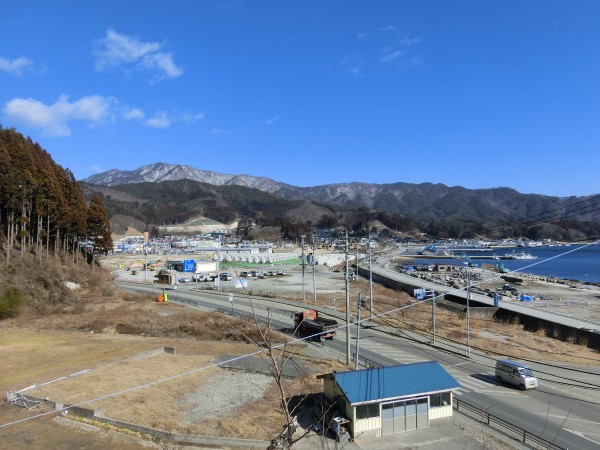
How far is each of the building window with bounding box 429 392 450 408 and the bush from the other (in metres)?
→ 34.0

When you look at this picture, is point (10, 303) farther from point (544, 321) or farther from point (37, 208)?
point (544, 321)

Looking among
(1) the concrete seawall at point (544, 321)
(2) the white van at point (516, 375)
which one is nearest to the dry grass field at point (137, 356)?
(1) the concrete seawall at point (544, 321)

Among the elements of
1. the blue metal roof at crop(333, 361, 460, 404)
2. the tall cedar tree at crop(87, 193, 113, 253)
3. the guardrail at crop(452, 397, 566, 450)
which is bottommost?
the guardrail at crop(452, 397, 566, 450)

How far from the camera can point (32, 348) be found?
25516 millimetres

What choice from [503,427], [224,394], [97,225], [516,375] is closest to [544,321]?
[516,375]

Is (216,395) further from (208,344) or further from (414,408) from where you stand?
(208,344)

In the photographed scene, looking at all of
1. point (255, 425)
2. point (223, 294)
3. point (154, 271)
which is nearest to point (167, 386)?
point (255, 425)

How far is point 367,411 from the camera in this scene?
47.6 ft

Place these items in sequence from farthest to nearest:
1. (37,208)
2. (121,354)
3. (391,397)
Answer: (37,208)
(121,354)
(391,397)

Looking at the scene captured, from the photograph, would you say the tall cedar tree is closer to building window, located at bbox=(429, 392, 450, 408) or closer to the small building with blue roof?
the small building with blue roof

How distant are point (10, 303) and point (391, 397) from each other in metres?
33.3

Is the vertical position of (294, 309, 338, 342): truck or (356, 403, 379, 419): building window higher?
(356, 403, 379, 419): building window

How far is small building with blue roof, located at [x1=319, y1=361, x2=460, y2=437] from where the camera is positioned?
14.4 meters

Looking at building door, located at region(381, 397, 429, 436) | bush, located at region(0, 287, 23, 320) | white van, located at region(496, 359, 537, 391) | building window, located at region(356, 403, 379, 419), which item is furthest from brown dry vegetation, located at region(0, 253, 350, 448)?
white van, located at region(496, 359, 537, 391)
